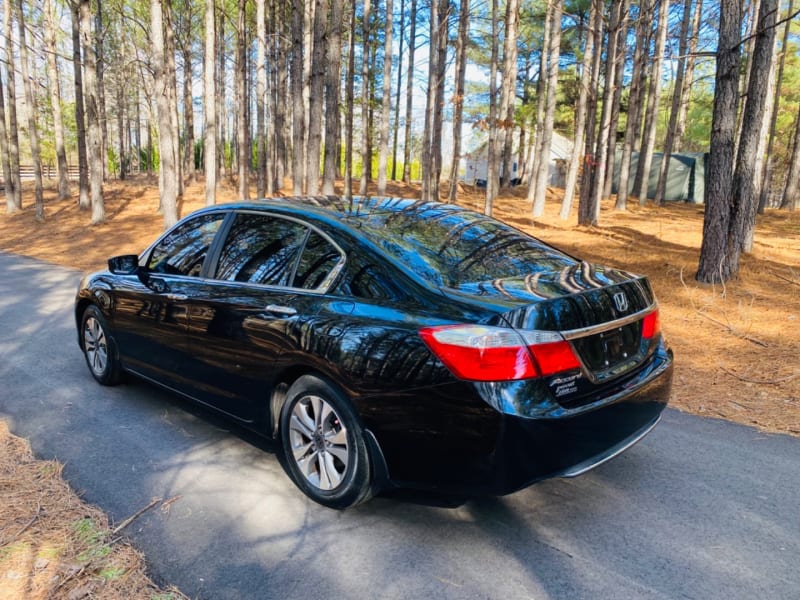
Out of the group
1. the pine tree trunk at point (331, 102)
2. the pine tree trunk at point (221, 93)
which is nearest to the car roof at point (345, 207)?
the pine tree trunk at point (331, 102)

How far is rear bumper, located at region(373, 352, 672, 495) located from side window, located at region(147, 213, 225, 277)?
218cm

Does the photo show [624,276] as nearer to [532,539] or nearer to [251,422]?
[532,539]

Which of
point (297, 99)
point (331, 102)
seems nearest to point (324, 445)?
point (331, 102)

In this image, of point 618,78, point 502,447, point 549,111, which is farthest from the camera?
point 618,78

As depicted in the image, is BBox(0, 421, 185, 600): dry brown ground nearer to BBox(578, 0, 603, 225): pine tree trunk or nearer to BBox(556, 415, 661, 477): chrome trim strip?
BBox(556, 415, 661, 477): chrome trim strip

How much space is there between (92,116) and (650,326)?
21556 mm

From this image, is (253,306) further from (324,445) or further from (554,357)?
(554,357)

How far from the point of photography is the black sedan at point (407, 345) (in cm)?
252

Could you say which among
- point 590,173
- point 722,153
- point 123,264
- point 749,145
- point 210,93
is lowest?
point 123,264

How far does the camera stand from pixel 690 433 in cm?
421

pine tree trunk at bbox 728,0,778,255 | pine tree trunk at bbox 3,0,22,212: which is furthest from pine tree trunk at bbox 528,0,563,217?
pine tree trunk at bbox 3,0,22,212

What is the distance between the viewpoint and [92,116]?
19.8m

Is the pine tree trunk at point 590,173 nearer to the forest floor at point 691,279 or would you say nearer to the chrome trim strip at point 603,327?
the forest floor at point 691,279

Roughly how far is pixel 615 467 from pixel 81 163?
23984 millimetres
